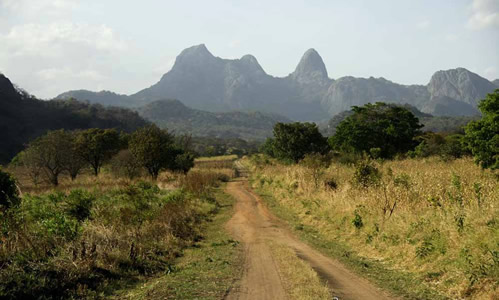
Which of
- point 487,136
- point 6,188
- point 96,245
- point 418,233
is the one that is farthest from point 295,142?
point 96,245

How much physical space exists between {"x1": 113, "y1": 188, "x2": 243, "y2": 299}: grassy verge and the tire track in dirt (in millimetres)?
376

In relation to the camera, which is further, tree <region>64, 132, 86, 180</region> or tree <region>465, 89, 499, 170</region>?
tree <region>64, 132, 86, 180</region>

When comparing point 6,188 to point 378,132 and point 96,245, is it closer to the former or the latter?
point 96,245

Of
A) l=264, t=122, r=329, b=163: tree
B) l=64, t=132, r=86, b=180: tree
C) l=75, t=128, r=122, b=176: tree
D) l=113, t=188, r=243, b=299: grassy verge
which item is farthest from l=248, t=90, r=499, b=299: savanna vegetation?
l=75, t=128, r=122, b=176: tree

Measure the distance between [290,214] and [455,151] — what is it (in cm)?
2278

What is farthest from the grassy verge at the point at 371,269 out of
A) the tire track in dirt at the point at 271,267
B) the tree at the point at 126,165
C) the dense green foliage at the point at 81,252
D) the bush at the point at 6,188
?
the tree at the point at 126,165

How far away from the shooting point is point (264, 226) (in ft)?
53.3

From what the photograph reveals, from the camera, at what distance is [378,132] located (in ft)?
163

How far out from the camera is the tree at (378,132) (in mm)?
47812

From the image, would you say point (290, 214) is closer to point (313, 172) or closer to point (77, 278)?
point (313, 172)

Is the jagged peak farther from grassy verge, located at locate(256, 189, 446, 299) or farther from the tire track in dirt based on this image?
grassy verge, located at locate(256, 189, 446, 299)

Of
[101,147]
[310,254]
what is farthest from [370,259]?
[101,147]

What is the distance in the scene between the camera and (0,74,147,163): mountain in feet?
298

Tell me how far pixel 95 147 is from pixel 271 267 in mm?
38426
